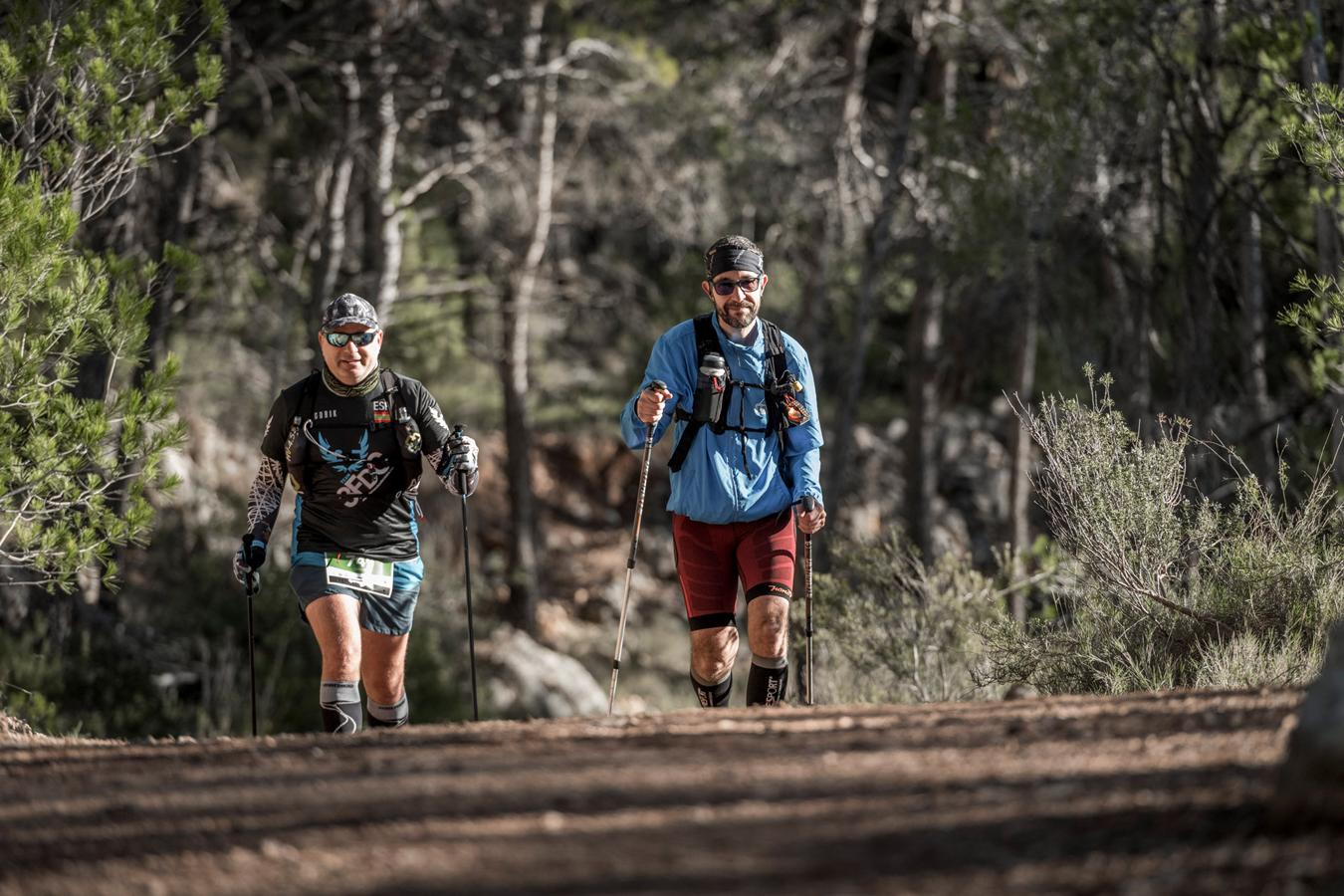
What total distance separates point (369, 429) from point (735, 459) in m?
1.65

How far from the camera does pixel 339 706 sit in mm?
6203

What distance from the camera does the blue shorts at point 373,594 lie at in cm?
619

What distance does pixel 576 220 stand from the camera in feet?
72.7

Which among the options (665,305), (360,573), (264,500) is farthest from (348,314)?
(665,305)

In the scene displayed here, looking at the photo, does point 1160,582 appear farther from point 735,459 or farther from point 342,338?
point 342,338

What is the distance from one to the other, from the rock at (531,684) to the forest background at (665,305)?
6 centimetres

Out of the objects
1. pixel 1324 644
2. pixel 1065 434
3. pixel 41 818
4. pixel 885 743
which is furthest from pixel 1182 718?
pixel 41 818

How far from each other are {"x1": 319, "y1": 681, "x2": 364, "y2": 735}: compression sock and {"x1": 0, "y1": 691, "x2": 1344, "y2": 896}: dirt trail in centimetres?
125

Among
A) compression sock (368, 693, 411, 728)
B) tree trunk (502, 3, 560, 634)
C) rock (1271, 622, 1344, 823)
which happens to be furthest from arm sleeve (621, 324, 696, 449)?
tree trunk (502, 3, 560, 634)

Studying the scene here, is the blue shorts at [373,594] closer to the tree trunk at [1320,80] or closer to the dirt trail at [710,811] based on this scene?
the dirt trail at [710,811]

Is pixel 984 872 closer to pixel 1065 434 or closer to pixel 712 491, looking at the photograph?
pixel 712 491

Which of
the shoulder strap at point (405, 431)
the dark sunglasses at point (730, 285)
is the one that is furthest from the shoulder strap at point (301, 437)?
the dark sunglasses at point (730, 285)

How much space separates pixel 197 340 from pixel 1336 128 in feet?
61.3

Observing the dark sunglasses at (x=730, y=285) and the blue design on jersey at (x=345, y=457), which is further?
the dark sunglasses at (x=730, y=285)
